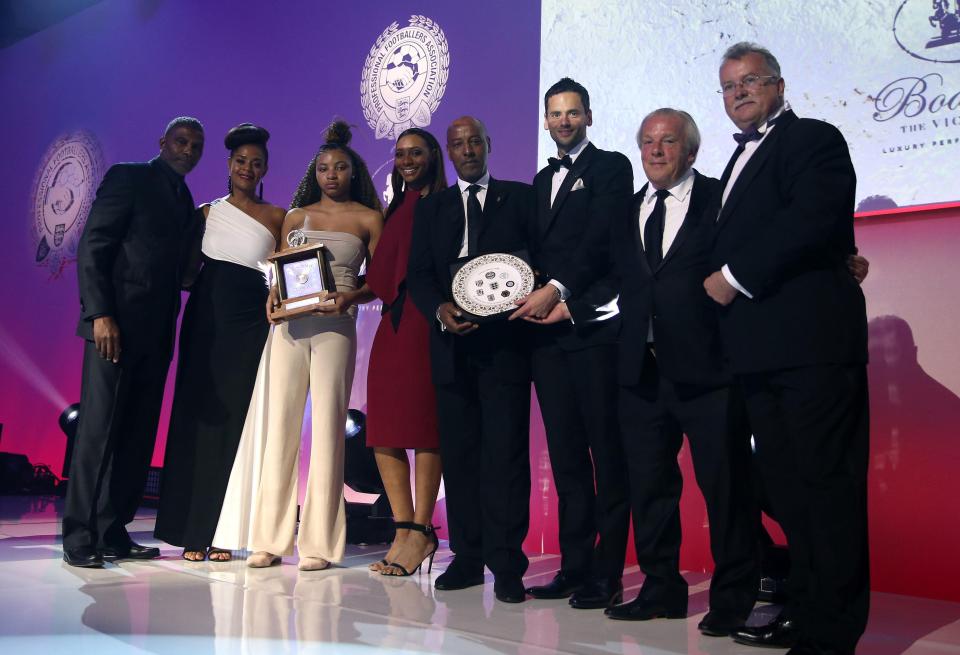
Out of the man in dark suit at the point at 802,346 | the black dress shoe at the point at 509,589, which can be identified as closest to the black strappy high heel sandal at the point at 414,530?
the black dress shoe at the point at 509,589

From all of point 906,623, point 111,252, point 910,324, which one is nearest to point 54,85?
point 111,252

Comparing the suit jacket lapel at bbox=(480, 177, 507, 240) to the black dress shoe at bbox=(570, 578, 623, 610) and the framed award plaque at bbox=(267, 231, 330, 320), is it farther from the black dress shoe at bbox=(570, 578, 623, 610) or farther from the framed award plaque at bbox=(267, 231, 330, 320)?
the black dress shoe at bbox=(570, 578, 623, 610)

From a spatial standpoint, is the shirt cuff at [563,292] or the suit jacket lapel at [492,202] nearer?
the shirt cuff at [563,292]

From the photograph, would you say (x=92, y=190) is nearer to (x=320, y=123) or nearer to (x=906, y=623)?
(x=320, y=123)

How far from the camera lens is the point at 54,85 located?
26.5ft

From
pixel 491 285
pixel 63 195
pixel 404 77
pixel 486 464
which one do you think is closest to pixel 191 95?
pixel 63 195

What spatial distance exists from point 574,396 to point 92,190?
592 centimetres

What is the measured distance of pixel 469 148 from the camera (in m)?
3.24

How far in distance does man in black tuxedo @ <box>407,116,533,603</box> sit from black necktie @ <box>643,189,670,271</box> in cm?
50

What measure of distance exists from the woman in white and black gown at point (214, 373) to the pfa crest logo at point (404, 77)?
1686 mm

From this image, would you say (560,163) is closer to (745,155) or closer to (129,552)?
(745,155)

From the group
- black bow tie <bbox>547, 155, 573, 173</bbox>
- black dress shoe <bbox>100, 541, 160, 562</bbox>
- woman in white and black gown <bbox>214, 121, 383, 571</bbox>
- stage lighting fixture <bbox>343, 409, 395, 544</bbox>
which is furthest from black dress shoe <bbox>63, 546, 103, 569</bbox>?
black bow tie <bbox>547, 155, 573, 173</bbox>

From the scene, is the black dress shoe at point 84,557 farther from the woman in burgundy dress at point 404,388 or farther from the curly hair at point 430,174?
the curly hair at point 430,174

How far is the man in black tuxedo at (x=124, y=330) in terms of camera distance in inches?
138
